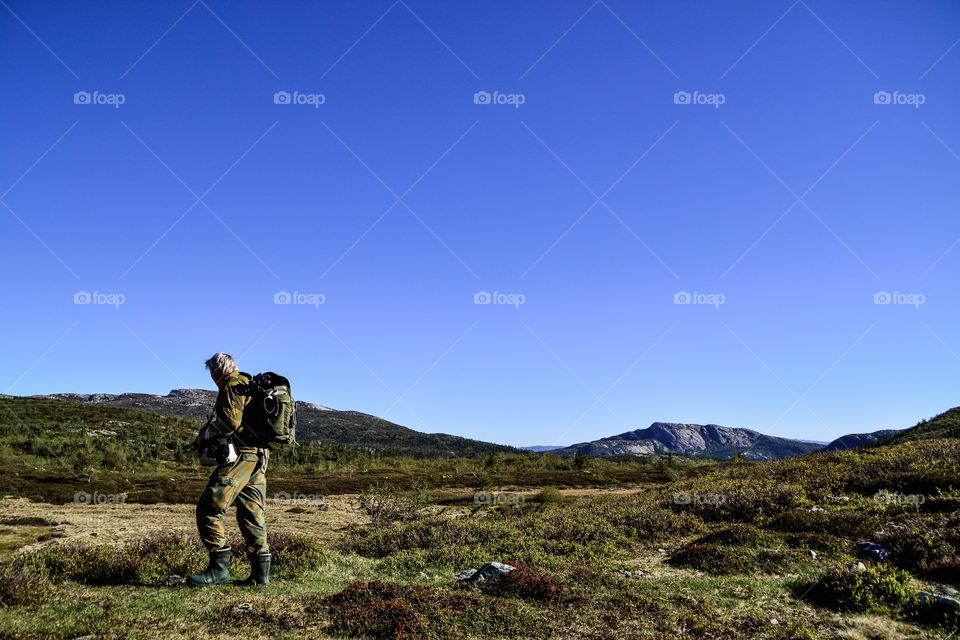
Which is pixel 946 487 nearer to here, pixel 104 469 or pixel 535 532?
pixel 535 532

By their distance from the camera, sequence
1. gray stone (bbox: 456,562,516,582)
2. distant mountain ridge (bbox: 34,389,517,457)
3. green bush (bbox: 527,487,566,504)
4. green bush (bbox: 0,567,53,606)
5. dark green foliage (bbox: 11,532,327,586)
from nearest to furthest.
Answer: green bush (bbox: 0,567,53,606), dark green foliage (bbox: 11,532,327,586), gray stone (bbox: 456,562,516,582), green bush (bbox: 527,487,566,504), distant mountain ridge (bbox: 34,389,517,457)

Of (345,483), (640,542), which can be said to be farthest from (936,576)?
(345,483)

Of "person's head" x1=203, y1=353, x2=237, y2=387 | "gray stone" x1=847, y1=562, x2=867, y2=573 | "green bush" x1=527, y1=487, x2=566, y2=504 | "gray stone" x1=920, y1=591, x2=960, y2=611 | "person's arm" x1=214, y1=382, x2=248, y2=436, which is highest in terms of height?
"person's head" x1=203, y1=353, x2=237, y2=387

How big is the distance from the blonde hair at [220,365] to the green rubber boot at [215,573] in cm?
244

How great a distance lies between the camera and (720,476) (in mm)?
25797

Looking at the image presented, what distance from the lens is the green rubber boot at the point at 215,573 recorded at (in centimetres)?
775

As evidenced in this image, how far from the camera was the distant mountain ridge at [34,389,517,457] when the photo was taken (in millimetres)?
100938

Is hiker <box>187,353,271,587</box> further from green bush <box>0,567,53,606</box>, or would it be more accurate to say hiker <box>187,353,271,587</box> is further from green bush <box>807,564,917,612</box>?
green bush <box>807,564,917,612</box>

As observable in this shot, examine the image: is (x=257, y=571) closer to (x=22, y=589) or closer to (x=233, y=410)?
(x=233, y=410)

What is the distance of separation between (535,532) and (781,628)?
813 cm

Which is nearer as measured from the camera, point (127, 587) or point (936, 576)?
point (127, 587)

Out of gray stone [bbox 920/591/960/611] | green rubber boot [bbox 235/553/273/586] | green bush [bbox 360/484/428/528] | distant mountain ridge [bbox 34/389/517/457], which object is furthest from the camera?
distant mountain ridge [bbox 34/389/517/457]

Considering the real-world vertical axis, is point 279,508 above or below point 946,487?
below

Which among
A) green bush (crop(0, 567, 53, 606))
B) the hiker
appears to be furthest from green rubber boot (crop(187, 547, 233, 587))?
green bush (crop(0, 567, 53, 606))
